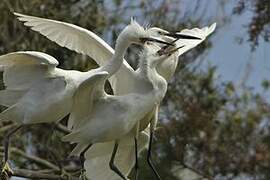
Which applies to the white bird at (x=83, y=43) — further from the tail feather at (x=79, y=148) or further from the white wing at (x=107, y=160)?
the tail feather at (x=79, y=148)

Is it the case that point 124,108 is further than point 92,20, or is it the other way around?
point 92,20

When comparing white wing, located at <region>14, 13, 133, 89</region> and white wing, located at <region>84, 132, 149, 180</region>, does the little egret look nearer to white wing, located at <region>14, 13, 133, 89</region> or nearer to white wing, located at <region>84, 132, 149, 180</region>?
white wing, located at <region>84, 132, 149, 180</region>

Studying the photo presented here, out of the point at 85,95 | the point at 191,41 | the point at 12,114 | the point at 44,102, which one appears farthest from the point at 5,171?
the point at 191,41

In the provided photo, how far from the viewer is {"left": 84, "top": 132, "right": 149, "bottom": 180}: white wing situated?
15.5ft

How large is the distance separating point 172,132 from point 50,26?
92.1 inches

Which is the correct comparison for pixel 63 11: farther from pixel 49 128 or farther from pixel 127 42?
pixel 127 42

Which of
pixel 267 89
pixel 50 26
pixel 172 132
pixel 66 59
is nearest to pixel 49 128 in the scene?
pixel 66 59

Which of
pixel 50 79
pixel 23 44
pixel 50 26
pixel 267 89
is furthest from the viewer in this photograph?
pixel 267 89

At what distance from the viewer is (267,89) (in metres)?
8.12

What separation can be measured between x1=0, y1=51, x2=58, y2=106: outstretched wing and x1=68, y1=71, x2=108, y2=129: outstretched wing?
164 millimetres

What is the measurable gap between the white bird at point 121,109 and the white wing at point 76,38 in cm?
20

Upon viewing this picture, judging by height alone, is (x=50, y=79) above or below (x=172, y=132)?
above

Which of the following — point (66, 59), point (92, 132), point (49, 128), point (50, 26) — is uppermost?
point (50, 26)

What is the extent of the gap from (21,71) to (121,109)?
0.47 m
